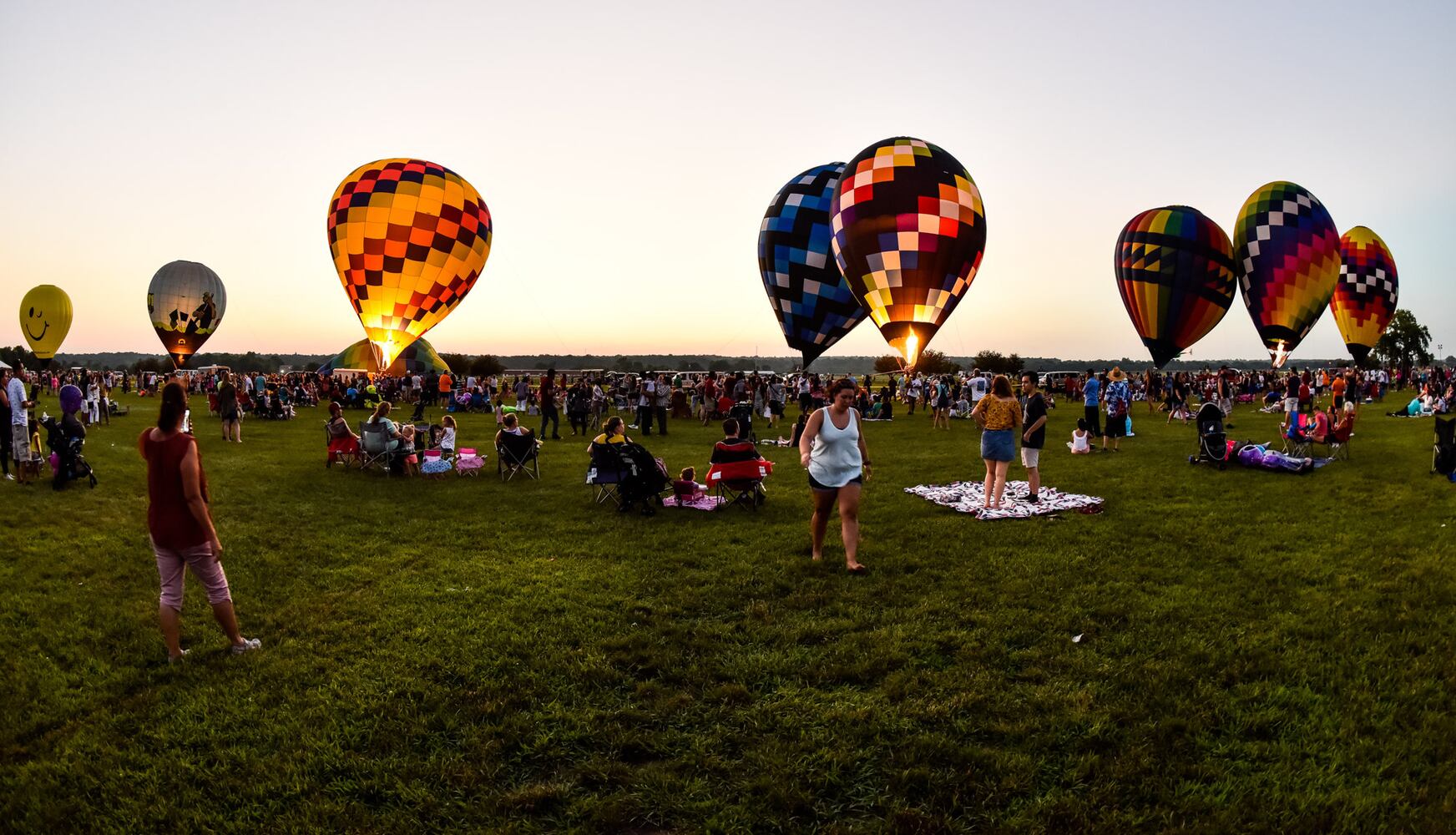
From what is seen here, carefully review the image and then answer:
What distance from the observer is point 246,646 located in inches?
197

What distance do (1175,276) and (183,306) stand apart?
41117 millimetres

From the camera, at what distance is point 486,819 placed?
10.7 feet

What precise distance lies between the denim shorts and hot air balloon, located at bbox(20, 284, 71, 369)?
153 ft

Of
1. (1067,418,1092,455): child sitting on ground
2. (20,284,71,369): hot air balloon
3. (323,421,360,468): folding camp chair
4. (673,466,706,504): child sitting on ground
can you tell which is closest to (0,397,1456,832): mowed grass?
(673,466,706,504): child sitting on ground

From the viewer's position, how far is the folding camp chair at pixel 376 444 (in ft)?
41.4

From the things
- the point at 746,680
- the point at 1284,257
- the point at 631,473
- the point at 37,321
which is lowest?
the point at 746,680

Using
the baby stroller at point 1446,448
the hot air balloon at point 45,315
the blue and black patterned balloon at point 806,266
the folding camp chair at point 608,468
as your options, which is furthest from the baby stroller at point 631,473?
the hot air balloon at point 45,315

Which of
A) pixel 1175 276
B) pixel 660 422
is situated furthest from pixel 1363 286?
pixel 660 422

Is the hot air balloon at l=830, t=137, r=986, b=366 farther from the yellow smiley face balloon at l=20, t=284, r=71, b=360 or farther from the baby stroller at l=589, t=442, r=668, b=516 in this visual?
the yellow smiley face balloon at l=20, t=284, r=71, b=360

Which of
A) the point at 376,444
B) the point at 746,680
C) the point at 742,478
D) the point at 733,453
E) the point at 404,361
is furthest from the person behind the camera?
the point at 404,361

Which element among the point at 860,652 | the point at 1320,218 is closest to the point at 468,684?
the point at 860,652

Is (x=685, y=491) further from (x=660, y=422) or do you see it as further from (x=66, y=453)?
(x=660, y=422)

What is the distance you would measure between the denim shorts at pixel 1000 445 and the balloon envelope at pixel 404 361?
3731cm

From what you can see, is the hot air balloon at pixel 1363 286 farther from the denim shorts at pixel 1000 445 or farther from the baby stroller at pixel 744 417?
the denim shorts at pixel 1000 445
